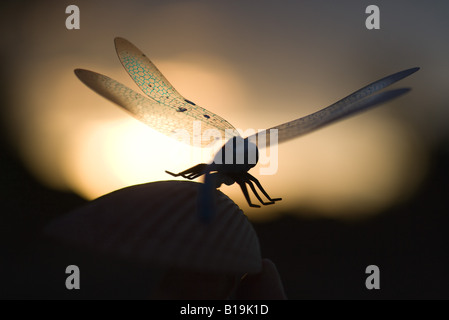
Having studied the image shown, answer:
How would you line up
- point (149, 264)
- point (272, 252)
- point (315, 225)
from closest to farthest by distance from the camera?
1. point (149, 264)
2. point (272, 252)
3. point (315, 225)

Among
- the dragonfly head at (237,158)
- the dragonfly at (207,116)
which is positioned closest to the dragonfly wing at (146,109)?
the dragonfly at (207,116)

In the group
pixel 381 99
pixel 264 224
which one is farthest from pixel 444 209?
pixel 381 99

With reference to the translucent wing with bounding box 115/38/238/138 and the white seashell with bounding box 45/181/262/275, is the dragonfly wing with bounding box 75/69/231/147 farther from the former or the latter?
the white seashell with bounding box 45/181/262/275

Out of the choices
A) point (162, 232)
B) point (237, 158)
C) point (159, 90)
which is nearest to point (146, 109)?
point (159, 90)

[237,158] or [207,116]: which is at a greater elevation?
[207,116]

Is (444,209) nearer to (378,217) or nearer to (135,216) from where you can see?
(378,217)

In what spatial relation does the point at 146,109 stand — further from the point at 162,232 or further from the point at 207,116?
the point at 162,232
